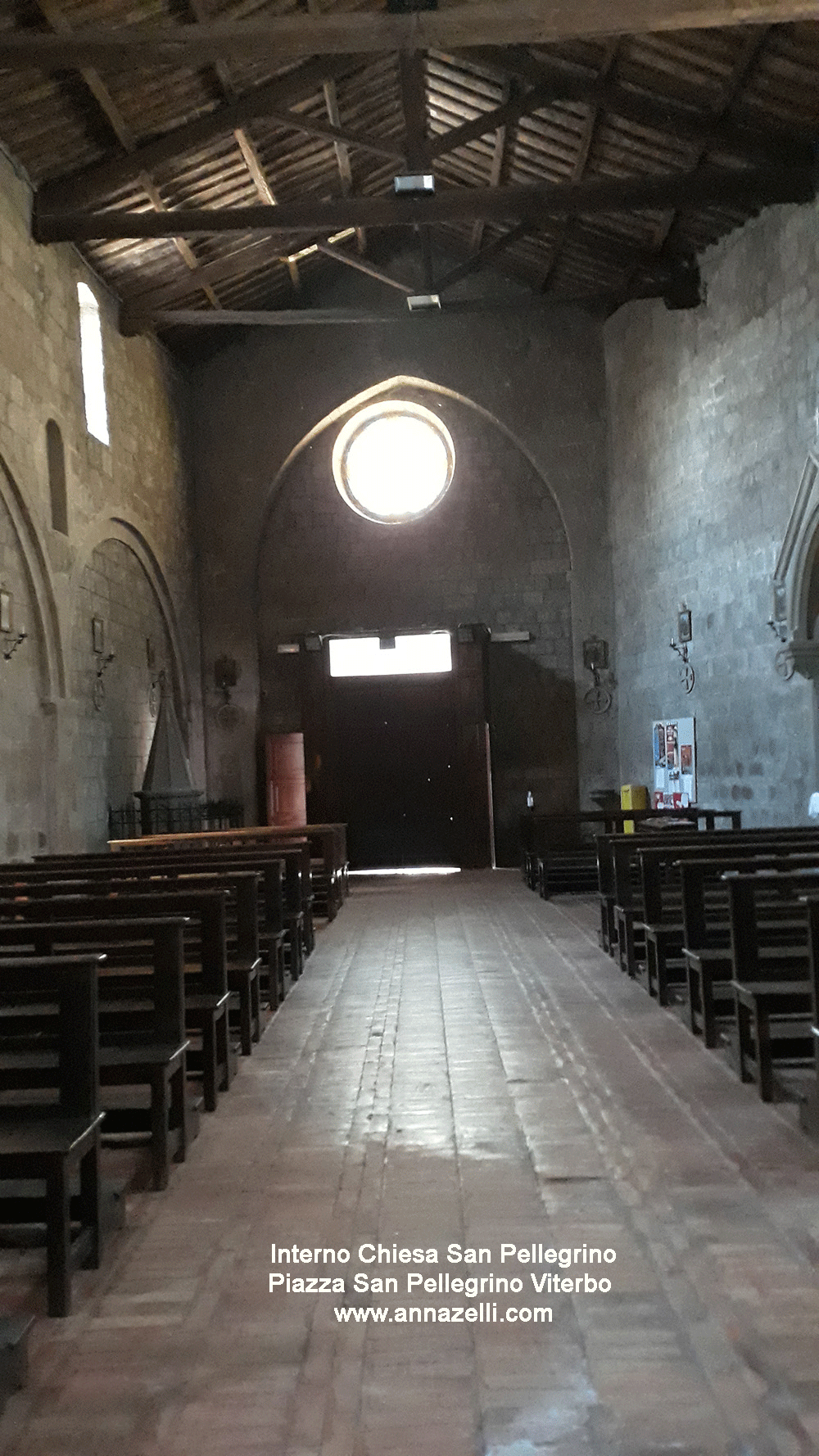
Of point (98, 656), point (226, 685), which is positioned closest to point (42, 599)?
point (98, 656)

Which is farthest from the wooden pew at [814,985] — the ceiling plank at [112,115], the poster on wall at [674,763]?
the poster on wall at [674,763]

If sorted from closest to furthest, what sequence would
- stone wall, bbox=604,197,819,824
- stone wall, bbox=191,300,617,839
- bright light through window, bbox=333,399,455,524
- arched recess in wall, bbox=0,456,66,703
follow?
arched recess in wall, bbox=0,456,66,703, stone wall, bbox=604,197,819,824, stone wall, bbox=191,300,617,839, bright light through window, bbox=333,399,455,524

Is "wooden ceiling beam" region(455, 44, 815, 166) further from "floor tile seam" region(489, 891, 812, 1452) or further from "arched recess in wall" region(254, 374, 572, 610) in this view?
A: "floor tile seam" region(489, 891, 812, 1452)

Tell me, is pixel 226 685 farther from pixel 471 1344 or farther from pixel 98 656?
pixel 471 1344

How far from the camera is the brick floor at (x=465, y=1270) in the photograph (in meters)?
2.18

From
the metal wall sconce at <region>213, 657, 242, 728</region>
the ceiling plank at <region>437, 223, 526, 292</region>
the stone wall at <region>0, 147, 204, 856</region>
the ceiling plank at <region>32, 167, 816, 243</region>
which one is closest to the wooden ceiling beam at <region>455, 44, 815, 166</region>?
the ceiling plank at <region>32, 167, 816, 243</region>

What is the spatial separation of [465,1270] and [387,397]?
14256 mm

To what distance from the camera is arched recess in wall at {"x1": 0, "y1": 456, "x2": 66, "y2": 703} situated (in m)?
9.88

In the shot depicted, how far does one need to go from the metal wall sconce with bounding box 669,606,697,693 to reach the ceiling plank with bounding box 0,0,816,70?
6.53m

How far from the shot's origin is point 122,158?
10.3m

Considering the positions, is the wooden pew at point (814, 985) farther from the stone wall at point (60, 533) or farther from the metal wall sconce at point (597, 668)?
the metal wall sconce at point (597, 668)

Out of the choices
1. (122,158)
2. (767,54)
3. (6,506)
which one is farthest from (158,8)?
(767,54)

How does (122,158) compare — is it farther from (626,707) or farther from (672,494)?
(626,707)

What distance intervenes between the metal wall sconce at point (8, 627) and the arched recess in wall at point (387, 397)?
6342 mm
